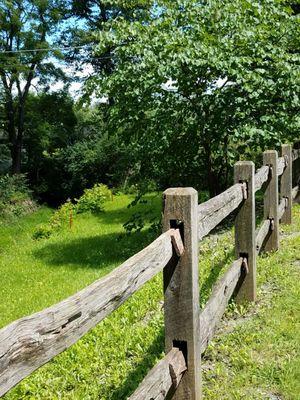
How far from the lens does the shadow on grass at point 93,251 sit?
9.66m

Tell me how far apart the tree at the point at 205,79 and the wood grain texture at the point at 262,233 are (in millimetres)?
2480

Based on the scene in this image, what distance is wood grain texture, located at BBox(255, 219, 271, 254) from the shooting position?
528cm

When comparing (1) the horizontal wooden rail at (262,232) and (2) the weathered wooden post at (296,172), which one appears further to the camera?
(2) the weathered wooden post at (296,172)

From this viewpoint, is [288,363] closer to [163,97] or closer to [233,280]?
[233,280]

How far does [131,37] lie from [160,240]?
6849mm

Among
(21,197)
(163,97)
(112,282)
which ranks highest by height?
(163,97)

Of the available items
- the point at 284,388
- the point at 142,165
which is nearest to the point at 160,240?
the point at 284,388

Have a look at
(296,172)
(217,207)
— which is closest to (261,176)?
(217,207)

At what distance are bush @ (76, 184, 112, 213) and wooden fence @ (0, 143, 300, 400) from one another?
1579 centimetres

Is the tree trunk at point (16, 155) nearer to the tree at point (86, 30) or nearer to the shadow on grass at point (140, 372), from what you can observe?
the tree at point (86, 30)

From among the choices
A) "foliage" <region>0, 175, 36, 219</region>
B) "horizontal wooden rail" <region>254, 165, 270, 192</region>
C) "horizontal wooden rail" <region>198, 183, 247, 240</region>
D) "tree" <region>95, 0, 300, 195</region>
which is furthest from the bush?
"horizontal wooden rail" <region>198, 183, 247, 240</region>

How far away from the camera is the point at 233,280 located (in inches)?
162

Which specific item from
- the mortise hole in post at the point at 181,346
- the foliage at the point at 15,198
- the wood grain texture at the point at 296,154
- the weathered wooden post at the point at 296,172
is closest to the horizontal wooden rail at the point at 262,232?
the mortise hole in post at the point at 181,346

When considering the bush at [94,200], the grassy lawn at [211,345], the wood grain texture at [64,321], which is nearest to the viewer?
the wood grain texture at [64,321]
